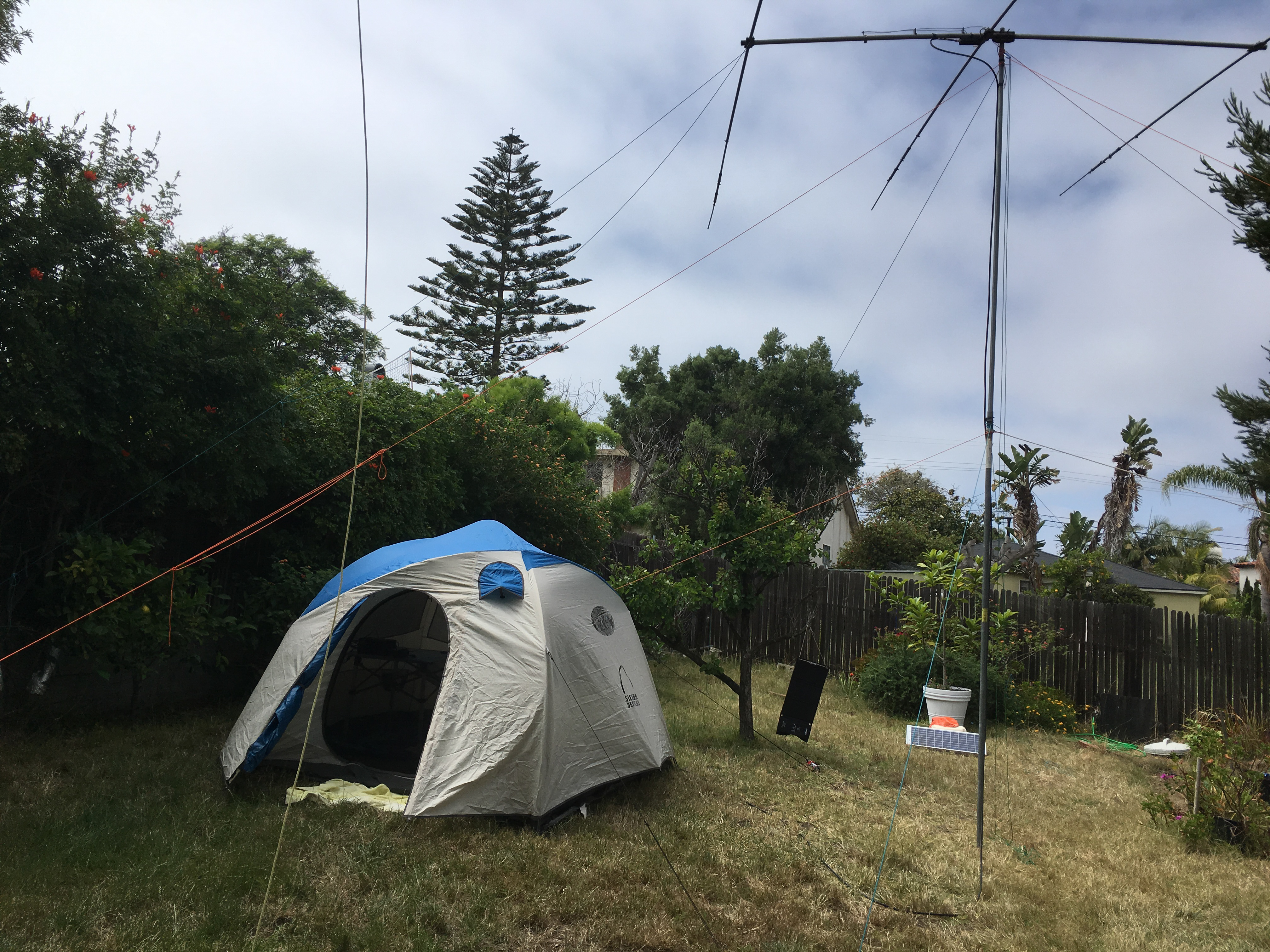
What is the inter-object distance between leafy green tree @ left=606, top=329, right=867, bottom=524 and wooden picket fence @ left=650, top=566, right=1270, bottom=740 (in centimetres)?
1329

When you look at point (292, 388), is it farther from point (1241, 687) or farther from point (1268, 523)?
point (1241, 687)

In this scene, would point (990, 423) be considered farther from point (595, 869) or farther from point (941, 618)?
point (941, 618)

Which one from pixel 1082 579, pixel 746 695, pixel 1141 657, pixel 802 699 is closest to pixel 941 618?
pixel 1141 657

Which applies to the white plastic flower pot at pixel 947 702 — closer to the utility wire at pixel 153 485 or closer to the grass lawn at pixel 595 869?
the grass lawn at pixel 595 869

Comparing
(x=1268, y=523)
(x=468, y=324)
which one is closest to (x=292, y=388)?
(x=1268, y=523)

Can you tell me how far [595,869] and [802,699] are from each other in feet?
9.87

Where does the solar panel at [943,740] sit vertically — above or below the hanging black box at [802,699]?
below

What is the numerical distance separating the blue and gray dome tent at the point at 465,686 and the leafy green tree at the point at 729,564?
3.21ft

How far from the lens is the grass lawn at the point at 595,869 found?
3596mm

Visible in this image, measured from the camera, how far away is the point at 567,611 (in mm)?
5551

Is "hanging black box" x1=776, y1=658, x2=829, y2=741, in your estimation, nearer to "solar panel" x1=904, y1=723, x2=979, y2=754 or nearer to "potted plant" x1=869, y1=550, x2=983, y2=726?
"solar panel" x1=904, y1=723, x2=979, y2=754

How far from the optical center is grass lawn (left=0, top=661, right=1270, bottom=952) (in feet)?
11.8

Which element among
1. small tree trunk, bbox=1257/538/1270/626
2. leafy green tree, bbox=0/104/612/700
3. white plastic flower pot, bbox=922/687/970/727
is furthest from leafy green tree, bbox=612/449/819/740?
small tree trunk, bbox=1257/538/1270/626

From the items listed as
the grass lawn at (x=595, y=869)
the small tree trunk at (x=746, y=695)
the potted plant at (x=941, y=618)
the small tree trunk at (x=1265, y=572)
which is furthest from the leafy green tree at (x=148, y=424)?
the small tree trunk at (x=1265, y=572)
